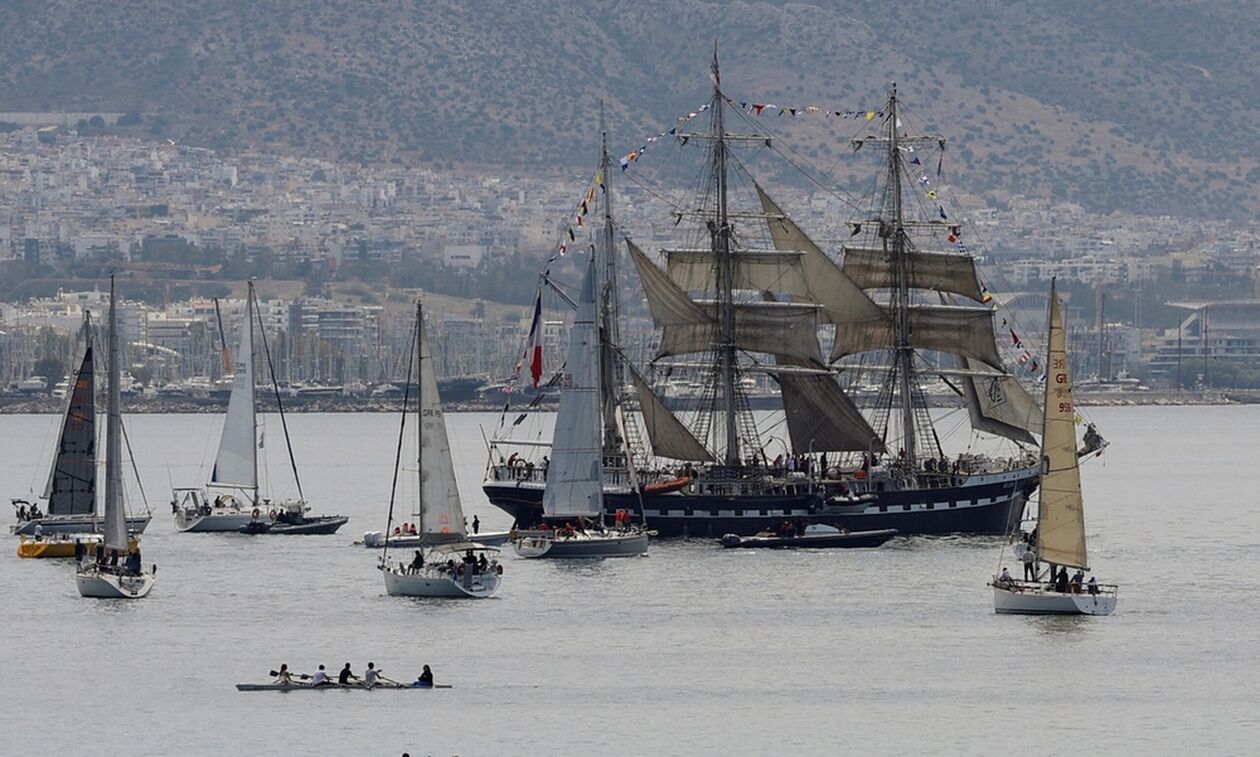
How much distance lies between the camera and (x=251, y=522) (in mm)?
99062

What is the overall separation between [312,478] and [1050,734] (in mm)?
92032

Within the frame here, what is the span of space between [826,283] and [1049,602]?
2926 centimetres

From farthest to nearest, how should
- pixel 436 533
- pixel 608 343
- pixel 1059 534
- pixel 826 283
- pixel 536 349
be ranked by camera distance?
pixel 826 283 < pixel 536 349 < pixel 608 343 < pixel 436 533 < pixel 1059 534

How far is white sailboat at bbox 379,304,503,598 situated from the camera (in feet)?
248

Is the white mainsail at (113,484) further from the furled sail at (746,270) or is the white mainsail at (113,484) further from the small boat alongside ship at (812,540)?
the furled sail at (746,270)

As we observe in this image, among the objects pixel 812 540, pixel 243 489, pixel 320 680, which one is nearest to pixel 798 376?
pixel 812 540

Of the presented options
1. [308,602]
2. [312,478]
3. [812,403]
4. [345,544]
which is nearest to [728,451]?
[812,403]

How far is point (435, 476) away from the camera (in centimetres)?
7750

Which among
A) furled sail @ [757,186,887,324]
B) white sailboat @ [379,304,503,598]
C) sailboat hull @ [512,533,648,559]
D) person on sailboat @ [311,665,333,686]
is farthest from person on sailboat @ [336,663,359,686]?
furled sail @ [757,186,887,324]

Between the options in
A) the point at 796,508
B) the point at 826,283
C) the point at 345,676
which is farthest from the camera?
the point at 826,283

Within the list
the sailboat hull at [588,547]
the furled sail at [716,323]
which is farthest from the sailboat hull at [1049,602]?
the furled sail at [716,323]

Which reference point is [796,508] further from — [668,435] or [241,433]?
[241,433]

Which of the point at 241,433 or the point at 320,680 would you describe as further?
the point at 241,433

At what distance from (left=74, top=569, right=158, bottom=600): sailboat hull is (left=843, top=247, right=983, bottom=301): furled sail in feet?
103
